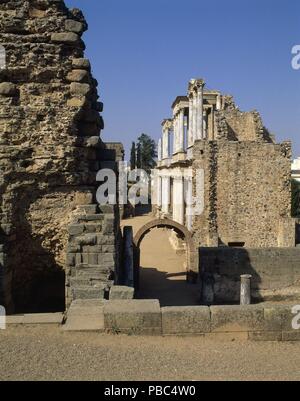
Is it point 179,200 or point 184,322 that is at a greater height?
point 179,200

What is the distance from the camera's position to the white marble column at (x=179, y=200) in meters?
26.4

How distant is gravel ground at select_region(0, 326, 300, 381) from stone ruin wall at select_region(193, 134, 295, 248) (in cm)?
1552

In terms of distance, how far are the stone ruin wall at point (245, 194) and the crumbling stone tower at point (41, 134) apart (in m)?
13.6

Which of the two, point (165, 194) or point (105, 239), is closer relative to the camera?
point (105, 239)

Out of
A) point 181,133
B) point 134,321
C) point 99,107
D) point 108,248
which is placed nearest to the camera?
point 134,321

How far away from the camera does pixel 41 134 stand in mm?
7477

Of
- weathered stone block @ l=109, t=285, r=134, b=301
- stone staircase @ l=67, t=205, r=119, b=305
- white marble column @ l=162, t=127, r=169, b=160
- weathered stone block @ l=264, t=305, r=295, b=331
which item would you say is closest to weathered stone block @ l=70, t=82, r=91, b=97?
stone staircase @ l=67, t=205, r=119, b=305

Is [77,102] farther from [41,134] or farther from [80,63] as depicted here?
[41,134]

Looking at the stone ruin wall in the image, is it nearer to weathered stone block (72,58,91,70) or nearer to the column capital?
the column capital

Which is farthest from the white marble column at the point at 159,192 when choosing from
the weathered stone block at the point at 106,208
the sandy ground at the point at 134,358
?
the sandy ground at the point at 134,358

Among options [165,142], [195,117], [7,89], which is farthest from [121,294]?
[165,142]

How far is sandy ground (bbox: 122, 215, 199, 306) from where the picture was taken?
15.1 meters

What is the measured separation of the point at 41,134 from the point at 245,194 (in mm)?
15258

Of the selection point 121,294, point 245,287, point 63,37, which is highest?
point 63,37
